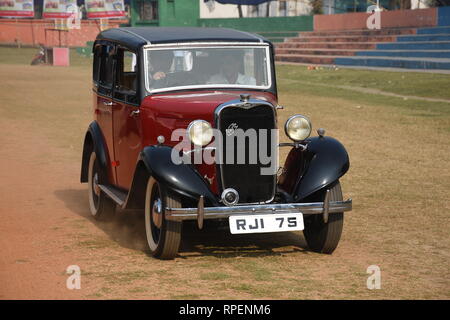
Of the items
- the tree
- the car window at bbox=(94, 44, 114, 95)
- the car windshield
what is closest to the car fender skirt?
the car windshield

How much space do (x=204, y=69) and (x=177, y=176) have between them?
54.4 inches

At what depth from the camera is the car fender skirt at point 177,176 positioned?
6188 millimetres

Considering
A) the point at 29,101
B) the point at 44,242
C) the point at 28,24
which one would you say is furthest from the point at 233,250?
the point at 28,24

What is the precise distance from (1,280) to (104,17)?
142 ft

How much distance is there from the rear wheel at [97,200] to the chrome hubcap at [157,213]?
1.64 metres

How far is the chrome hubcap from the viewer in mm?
6466

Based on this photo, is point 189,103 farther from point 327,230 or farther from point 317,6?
point 317,6

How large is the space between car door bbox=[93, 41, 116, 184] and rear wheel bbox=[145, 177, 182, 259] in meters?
1.33

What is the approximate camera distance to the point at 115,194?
7.62 metres

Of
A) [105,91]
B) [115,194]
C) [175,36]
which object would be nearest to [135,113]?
[175,36]

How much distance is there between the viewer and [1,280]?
5.89m

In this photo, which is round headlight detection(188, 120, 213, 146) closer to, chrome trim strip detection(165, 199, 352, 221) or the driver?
chrome trim strip detection(165, 199, 352, 221)

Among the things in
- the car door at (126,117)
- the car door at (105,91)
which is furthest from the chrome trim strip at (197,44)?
the car door at (105,91)
